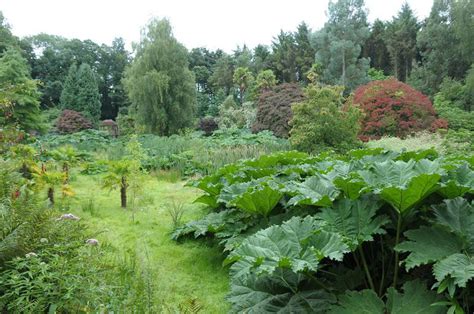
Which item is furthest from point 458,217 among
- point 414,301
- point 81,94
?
point 81,94

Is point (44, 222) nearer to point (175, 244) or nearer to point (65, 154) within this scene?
point (175, 244)

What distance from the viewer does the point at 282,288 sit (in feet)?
8.34

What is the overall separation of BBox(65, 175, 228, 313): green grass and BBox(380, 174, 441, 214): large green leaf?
1.46 meters

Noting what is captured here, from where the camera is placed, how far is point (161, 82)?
674 inches

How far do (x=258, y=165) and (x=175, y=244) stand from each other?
1451 mm

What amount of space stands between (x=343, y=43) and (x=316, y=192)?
86.1ft

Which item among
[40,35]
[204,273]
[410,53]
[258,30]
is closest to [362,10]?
[410,53]

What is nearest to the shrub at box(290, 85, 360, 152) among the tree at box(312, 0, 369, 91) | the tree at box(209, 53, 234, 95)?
the tree at box(312, 0, 369, 91)

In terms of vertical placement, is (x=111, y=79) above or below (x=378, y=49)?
below

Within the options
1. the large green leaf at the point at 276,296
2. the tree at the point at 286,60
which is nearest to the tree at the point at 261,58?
the tree at the point at 286,60

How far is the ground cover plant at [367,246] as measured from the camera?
2.09 meters

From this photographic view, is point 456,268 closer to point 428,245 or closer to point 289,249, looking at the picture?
point 428,245

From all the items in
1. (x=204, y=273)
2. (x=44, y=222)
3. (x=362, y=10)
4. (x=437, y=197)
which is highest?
(x=362, y=10)

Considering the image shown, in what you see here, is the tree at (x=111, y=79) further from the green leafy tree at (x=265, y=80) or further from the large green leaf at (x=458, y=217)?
the large green leaf at (x=458, y=217)
